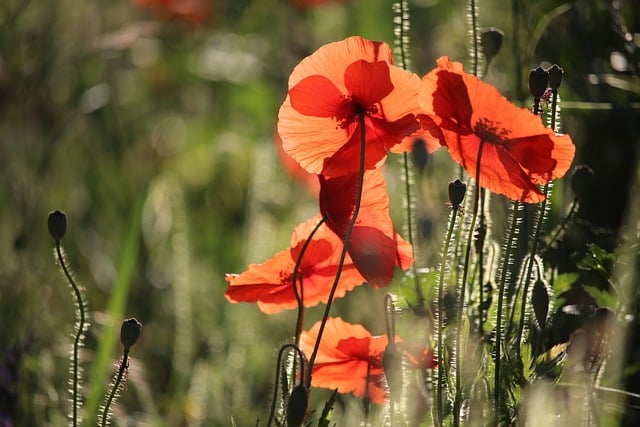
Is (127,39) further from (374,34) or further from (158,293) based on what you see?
(374,34)

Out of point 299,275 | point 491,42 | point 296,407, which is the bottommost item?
point 296,407

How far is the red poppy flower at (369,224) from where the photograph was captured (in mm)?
1056

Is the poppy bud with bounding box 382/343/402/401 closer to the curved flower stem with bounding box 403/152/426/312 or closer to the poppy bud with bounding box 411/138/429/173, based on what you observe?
the curved flower stem with bounding box 403/152/426/312

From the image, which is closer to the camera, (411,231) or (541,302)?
(541,302)

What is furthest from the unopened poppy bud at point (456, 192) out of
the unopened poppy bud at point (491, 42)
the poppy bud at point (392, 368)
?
the unopened poppy bud at point (491, 42)

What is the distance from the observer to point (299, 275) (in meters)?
1.17

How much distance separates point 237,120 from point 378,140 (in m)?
2.64

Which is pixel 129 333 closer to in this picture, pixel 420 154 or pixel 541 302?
pixel 541 302

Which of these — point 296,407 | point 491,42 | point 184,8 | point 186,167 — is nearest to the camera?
point 296,407

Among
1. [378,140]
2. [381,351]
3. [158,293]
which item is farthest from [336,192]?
[158,293]

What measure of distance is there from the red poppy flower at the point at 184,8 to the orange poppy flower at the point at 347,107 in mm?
2587

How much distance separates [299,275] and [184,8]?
2.61 meters

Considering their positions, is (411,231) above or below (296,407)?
above

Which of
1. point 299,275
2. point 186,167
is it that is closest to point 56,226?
point 299,275
